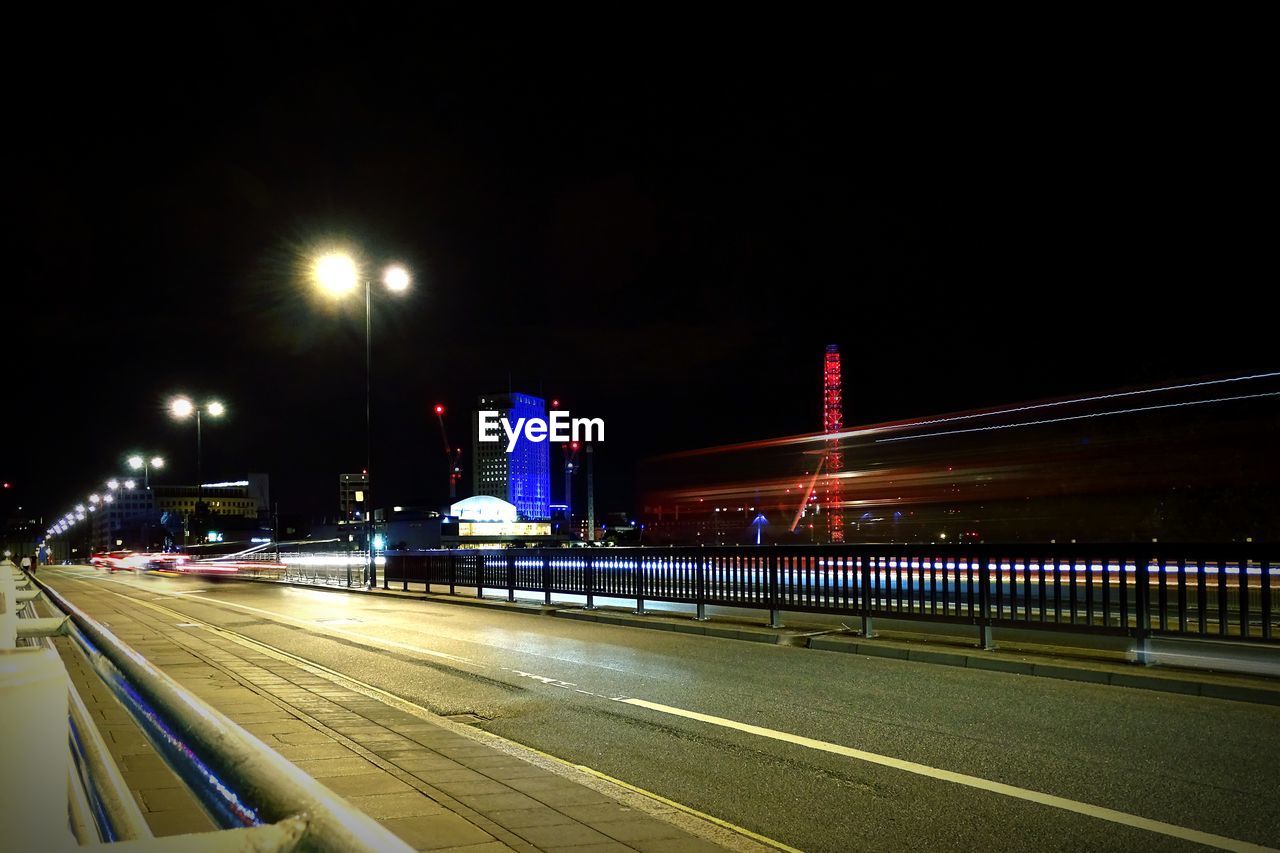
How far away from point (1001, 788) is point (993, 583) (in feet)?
20.6

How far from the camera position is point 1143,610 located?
10.6 m

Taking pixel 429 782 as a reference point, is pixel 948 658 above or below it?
below

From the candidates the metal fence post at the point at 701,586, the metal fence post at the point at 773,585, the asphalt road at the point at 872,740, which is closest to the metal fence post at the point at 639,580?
the metal fence post at the point at 701,586

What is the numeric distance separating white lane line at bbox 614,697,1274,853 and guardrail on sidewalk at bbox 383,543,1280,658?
184 inches

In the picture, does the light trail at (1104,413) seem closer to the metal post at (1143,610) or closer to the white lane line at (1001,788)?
the metal post at (1143,610)

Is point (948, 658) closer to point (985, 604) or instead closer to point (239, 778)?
point (985, 604)

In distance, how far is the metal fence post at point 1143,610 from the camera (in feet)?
34.7

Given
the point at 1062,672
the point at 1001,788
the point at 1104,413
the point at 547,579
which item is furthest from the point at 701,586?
the point at 1104,413

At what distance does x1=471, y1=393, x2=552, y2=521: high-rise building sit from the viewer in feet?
591

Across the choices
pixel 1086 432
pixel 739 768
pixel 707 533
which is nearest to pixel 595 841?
pixel 739 768

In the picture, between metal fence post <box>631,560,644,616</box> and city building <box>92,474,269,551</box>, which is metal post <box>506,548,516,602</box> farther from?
city building <box>92,474,269,551</box>

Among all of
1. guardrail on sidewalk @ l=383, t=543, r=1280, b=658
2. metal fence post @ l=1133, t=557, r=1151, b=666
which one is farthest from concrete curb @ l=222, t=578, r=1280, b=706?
guardrail on sidewalk @ l=383, t=543, r=1280, b=658

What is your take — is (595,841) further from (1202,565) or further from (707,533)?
(707,533)

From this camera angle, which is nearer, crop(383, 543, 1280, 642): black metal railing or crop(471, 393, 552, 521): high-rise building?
crop(383, 543, 1280, 642): black metal railing
